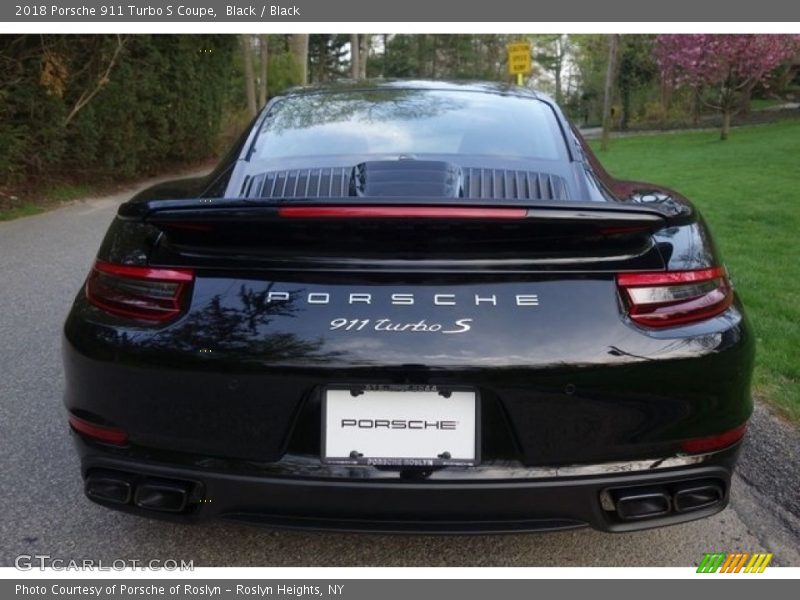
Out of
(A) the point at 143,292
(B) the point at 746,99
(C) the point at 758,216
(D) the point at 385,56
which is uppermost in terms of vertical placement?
(A) the point at 143,292

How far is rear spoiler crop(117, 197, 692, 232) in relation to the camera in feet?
6.59

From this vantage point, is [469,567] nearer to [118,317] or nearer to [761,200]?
[118,317]

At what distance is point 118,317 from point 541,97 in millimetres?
2267

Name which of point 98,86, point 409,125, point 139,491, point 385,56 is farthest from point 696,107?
point 139,491

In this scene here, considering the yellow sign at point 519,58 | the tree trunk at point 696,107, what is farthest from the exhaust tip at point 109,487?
the tree trunk at point 696,107

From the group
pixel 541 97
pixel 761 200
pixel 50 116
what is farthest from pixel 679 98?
pixel 541 97

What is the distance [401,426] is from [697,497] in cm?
90

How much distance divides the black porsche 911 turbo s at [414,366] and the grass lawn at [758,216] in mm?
1873

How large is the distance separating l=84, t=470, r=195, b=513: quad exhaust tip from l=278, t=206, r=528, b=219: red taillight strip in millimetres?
822

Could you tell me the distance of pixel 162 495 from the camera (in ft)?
7.18

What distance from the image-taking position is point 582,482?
6.79 feet

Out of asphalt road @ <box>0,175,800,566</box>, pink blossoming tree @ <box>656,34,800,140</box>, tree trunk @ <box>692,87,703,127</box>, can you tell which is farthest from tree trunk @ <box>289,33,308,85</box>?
asphalt road @ <box>0,175,800,566</box>

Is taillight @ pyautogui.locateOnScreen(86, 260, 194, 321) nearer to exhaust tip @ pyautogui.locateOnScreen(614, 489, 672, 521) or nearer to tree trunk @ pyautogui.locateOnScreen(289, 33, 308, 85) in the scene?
exhaust tip @ pyautogui.locateOnScreen(614, 489, 672, 521)

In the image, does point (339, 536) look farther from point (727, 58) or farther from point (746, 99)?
point (746, 99)
